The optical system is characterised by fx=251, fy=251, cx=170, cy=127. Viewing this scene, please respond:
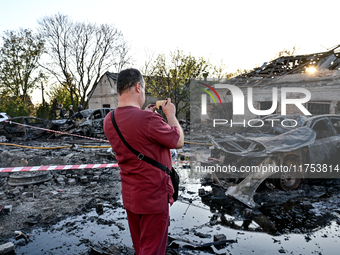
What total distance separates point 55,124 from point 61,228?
40.2 ft

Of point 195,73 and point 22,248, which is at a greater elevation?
point 195,73

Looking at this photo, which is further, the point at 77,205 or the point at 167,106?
the point at 77,205

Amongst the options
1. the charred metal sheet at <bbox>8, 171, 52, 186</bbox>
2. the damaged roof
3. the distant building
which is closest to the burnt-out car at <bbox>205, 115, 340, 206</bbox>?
the charred metal sheet at <bbox>8, 171, 52, 186</bbox>

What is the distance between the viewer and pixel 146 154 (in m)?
1.89

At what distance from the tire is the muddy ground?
142mm

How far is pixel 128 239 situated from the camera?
136 inches

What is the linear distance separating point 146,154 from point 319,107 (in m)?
14.0

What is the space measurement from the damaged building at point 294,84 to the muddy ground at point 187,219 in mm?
6931

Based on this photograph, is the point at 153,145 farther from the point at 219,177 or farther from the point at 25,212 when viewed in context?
the point at 219,177

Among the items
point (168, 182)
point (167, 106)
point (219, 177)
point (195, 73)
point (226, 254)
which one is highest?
point (195, 73)

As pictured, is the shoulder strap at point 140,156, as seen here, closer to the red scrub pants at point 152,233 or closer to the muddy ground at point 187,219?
the red scrub pants at point 152,233

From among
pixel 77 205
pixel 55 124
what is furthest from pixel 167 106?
pixel 55 124

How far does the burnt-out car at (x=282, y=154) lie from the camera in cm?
481

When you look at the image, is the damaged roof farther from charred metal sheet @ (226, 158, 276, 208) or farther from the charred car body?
charred metal sheet @ (226, 158, 276, 208)
